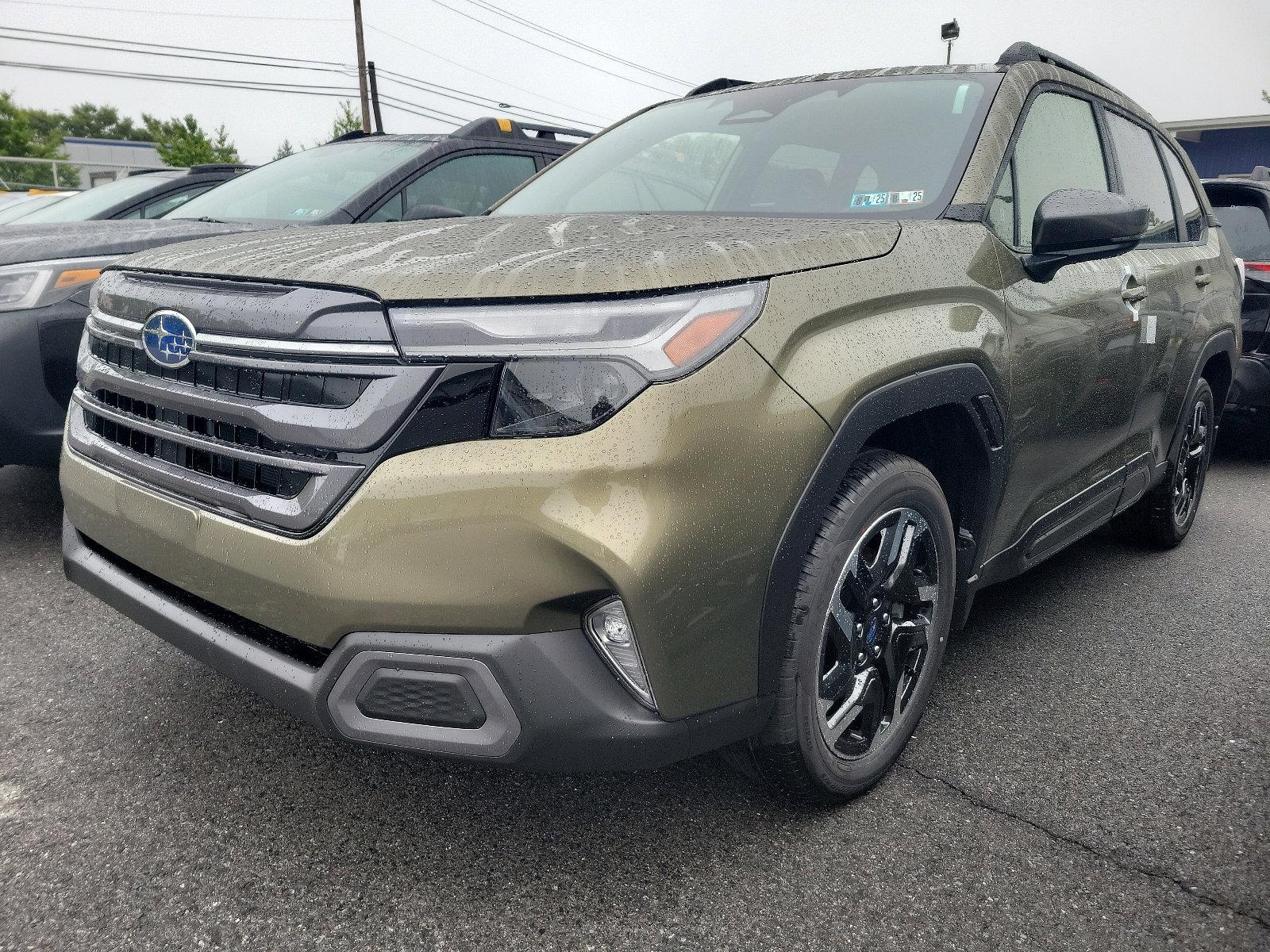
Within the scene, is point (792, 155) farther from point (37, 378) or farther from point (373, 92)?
point (373, 92)

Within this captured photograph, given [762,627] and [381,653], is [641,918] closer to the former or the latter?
[762,627]

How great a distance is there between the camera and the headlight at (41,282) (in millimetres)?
3475

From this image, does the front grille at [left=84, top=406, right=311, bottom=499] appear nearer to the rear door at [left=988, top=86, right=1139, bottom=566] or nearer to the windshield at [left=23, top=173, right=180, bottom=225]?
the rear door at [left=988, top=86, right=1139, bottom=566]

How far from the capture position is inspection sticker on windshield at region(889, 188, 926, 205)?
2.36 metres

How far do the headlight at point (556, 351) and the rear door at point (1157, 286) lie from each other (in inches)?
81.6

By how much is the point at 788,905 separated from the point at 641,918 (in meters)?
0.28

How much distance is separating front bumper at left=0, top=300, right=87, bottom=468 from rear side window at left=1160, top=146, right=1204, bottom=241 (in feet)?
13.5

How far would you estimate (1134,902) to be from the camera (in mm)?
1870

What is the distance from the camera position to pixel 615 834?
2057mm

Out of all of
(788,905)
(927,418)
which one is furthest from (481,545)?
(927,418)

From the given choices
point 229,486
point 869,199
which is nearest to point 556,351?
point 229,486

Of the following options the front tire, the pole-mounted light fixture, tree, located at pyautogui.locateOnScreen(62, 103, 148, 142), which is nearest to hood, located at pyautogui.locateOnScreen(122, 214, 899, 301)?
the front tire

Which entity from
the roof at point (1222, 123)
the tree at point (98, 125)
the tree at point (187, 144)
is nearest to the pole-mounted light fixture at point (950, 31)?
the roof at point (1222, 123)

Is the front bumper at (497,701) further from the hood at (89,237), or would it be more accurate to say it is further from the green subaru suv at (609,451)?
the hood at (89,237)
